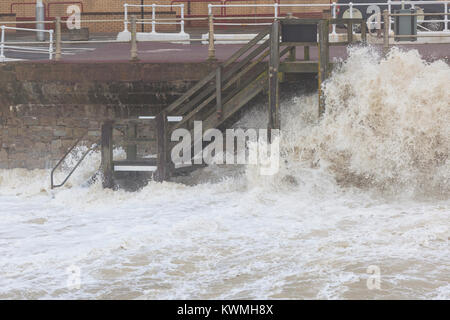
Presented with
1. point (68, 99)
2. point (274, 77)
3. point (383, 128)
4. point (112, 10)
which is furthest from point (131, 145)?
point (112, 10)

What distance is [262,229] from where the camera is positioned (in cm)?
1204

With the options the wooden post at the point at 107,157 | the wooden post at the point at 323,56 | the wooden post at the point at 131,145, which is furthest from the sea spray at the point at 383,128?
the wooden post at the point at 107,157

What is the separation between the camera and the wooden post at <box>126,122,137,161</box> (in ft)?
51.1

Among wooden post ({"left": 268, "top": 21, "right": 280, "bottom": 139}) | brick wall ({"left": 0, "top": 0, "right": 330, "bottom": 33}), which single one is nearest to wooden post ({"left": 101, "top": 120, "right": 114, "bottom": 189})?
wooden post ({"left": 268, "top": 21, "right": 280, "bottom": 139})

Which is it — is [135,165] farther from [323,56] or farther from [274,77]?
[323,56]

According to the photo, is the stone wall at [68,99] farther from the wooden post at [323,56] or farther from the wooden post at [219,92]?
the wooden post at [323,56]

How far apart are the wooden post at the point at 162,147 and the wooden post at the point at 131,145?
53cm

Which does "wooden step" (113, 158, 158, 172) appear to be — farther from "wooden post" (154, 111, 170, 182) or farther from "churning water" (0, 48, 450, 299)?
"churning water" (0, 48, 450, 299)

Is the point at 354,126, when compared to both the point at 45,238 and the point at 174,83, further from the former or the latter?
the point at 45,238

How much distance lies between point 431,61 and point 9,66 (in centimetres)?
845

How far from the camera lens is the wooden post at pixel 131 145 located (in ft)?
51.1

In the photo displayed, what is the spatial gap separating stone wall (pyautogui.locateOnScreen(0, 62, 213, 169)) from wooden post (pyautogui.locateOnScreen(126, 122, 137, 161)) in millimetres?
763

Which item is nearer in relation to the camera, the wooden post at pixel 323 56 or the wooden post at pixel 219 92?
the wooden post at pixel 323 56

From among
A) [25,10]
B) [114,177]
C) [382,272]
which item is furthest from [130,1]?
[382,272]
